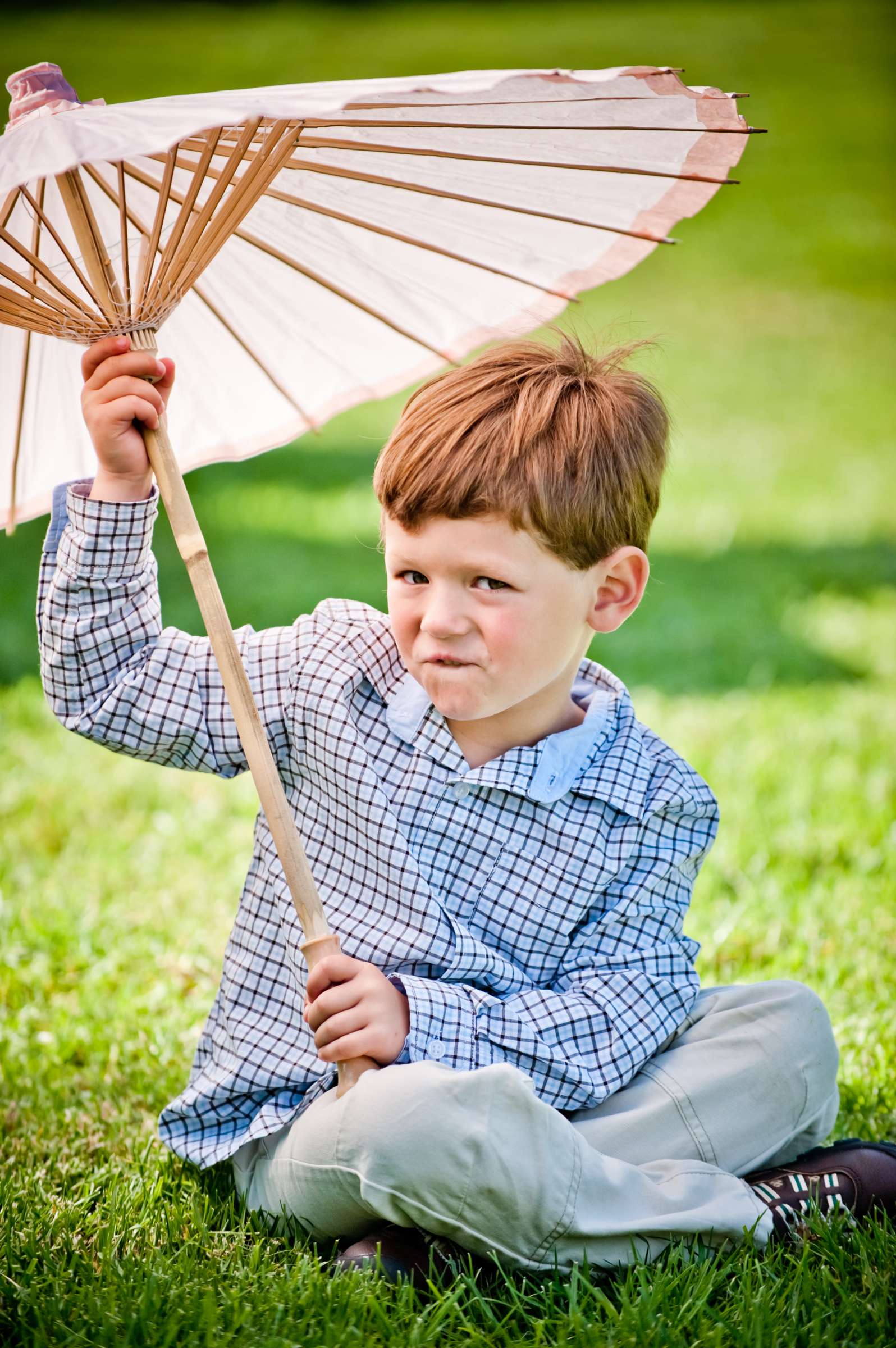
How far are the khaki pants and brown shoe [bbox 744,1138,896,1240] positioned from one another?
50mm

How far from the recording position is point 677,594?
18.9ft

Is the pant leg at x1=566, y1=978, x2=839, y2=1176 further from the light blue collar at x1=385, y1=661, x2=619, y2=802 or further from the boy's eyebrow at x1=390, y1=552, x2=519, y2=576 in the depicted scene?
the boy's eyebrow at x1=390, y1=552, x2=519, y2=576

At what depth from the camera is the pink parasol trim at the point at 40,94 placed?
171 centimetres

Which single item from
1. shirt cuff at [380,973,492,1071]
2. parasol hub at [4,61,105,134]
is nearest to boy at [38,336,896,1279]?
shirt cuff at [380,973,492,1071]

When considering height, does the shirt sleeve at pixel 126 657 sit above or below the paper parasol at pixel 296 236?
below

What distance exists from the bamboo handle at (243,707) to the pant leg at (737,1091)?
0.47 m

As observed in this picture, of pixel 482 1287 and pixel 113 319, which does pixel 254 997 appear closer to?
pixel 482 1287

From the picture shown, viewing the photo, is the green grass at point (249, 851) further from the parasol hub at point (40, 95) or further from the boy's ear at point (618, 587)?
the parasol hub at point (40, 95)

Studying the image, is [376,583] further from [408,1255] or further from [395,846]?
[408,1255]

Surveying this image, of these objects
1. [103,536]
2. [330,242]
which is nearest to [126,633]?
[103,536]

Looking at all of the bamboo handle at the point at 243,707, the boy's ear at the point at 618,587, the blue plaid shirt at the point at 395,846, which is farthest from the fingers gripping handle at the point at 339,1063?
the boy's ear at the point at 618,587

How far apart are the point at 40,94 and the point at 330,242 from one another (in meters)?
0.59

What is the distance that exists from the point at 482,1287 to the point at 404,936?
19.2 inches

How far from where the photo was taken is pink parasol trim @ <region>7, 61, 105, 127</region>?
1.71 m
